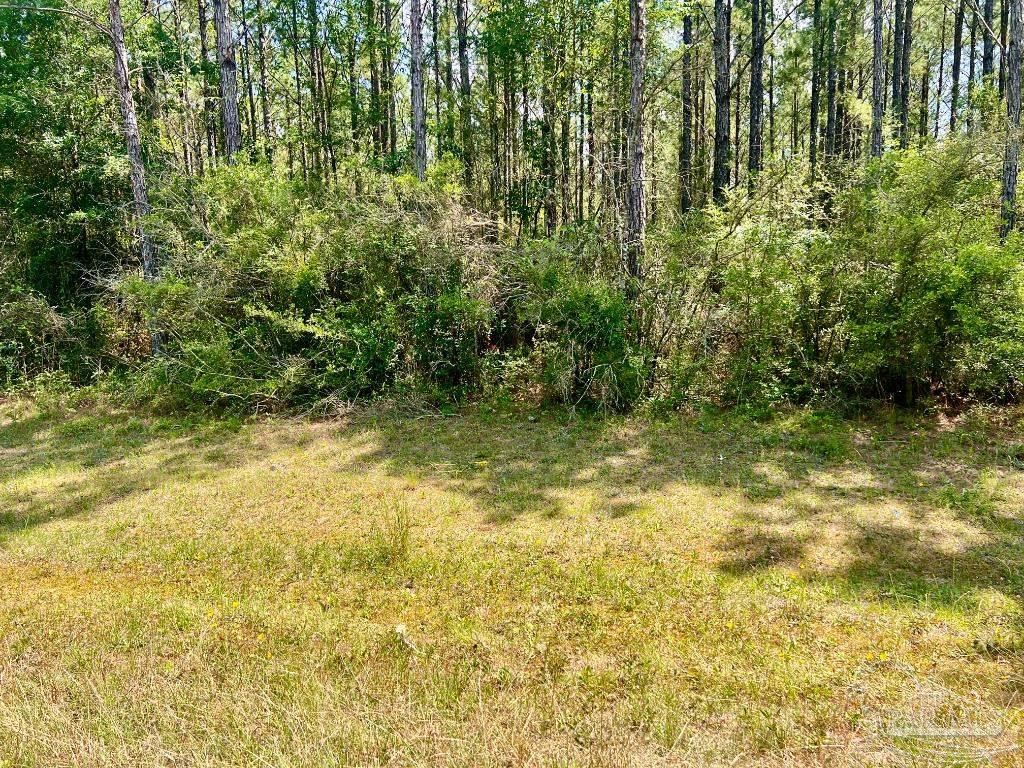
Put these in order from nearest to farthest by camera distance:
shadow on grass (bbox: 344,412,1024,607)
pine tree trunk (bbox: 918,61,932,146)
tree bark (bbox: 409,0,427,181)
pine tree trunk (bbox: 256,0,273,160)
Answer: shadow on grass (bbox: 344,412,1024,607)
tree bark (bbox: 409,0,427,181)
pine tree trunk (bbox: 256,0,273,160)
pine tree trunk (bbox: 918,61,932,146)

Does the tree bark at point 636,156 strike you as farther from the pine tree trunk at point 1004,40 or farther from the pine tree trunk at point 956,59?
the pine tree trunk at point 956,59

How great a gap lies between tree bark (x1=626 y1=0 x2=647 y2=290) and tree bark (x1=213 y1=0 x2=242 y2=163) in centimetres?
646

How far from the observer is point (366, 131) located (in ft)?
59.9

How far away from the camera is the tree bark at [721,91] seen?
41.5 ft

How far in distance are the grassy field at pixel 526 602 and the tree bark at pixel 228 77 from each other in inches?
246

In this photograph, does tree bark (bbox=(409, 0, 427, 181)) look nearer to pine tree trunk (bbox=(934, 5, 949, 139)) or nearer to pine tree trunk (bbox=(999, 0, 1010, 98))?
pine tree trunk (bbox=(999, 0, 1010, 98))

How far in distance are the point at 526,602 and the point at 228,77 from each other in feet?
34.0

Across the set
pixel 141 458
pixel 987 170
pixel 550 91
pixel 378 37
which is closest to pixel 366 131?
pixel 378 37

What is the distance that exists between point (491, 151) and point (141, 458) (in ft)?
38.2

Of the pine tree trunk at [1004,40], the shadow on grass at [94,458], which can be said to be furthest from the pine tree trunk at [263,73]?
the pine tree trunk at [1004,40]

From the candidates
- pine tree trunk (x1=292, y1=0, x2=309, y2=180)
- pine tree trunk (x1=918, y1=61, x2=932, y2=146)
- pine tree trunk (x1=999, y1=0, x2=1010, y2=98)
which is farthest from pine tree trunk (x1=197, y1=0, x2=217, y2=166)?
pine tree trunk (x1=918, y1=61, x2=932, y2=146)

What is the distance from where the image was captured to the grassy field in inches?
107

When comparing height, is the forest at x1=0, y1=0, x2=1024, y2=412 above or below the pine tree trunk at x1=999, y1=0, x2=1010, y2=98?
below

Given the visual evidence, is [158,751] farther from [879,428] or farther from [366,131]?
[366,131]
